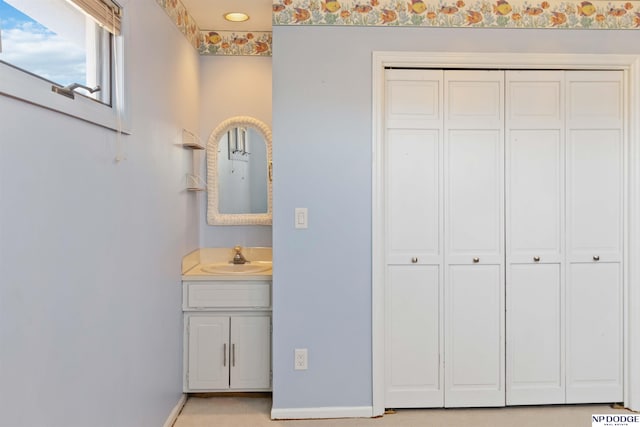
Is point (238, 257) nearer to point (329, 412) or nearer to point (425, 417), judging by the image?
point (329, 412)

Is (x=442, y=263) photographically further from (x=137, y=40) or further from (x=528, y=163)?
(x=137, y=40)

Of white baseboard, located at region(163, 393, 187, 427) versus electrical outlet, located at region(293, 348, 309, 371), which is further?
electrical outlet, located at region(293, 348, 309, 371)

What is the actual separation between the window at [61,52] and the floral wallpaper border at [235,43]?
4.50ft

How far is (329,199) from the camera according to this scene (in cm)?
255

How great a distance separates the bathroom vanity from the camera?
272cm

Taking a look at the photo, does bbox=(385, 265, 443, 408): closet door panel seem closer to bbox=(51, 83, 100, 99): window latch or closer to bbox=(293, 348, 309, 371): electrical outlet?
bbox=(293, 348, 309, 371): electrical outlet

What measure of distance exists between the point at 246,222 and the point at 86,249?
170cm

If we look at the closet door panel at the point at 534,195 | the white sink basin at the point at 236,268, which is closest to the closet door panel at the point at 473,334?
the closet door panel at the point at 534,195

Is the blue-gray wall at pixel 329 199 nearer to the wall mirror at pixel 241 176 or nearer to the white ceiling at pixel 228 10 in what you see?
the white ceiling at pixel 228 10

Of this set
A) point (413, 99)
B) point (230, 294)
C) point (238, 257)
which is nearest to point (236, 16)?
point (413, 99)

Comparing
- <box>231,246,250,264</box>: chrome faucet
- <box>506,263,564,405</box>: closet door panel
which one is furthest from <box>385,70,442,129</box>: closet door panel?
<box>231,246,250,264</box>: chrome faucet

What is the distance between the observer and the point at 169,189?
8.24 ft

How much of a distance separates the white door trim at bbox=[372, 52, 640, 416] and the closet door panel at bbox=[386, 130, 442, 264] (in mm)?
77

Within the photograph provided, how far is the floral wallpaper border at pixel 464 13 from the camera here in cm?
251
